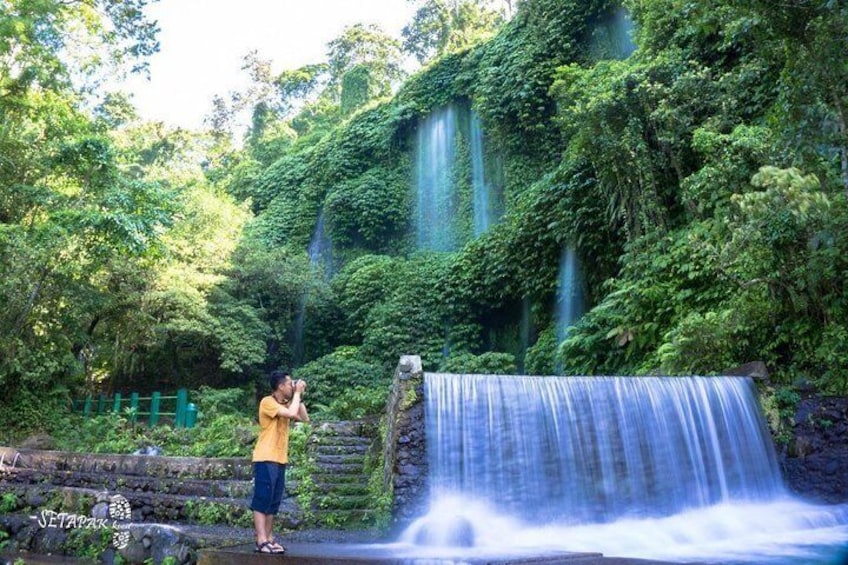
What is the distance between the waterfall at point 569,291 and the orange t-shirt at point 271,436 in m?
12.0

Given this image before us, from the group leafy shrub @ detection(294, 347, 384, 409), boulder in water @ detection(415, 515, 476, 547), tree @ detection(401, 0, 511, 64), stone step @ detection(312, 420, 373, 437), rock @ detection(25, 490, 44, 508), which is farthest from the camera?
tree @ detection(401, 0, 511, 64)

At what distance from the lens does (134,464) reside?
10.0 m

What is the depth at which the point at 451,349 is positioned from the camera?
19.5 m

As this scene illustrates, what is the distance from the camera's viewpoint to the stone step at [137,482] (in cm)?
840

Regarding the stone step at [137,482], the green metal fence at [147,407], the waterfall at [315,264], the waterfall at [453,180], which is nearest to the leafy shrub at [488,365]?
the green metal fence at [147,407]

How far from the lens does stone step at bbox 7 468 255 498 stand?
27.6ft

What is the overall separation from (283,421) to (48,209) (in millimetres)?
12763

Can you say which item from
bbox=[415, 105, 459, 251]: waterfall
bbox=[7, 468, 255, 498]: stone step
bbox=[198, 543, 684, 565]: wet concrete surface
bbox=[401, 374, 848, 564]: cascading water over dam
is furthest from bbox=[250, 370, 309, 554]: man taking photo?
bbox=[415, 105, 459, 251]: waterfall

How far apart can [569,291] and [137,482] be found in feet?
35.7

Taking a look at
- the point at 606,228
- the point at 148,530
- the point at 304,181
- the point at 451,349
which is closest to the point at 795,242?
the point at 606,228

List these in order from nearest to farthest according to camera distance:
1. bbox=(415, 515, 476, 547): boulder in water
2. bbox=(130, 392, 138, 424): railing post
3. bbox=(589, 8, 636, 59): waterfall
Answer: bbox=(415, 515, 476, 547): boulder in water
bbox=(130, 392, 138, 424): railing post
bbox=(589, 8, 636, 59): waterfall

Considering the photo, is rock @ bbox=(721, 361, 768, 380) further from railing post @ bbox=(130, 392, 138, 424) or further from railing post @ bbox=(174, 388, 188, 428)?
railing post @ bbox=(130, 392, 138, 424)

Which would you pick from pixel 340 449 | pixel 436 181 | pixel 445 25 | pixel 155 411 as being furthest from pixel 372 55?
pixel 340 449

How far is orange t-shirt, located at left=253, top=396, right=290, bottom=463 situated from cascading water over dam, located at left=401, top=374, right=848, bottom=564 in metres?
2.38
